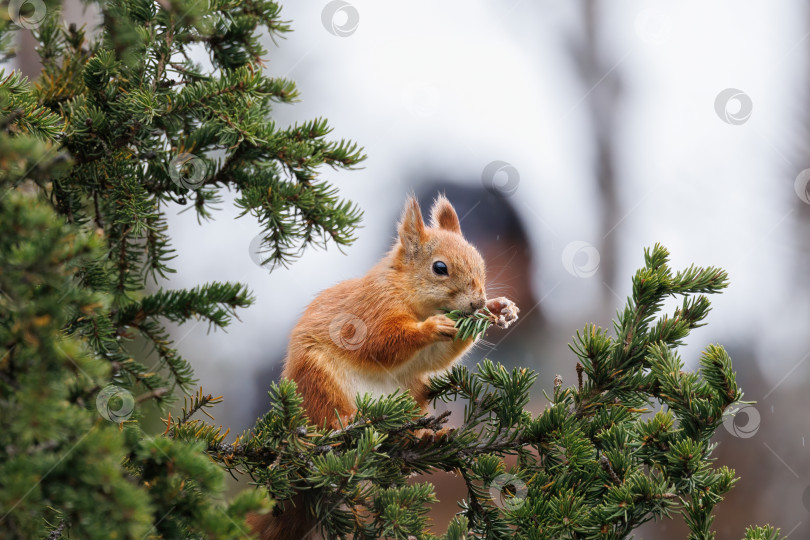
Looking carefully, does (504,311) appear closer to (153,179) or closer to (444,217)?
(444,217)

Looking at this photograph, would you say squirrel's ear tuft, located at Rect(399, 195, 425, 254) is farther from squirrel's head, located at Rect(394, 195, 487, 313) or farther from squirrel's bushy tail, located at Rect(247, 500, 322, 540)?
squirrel's bushy tail, located at Rect(247, 500, 322, 540)

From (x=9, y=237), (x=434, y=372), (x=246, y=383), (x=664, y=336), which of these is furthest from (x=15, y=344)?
(x=246, y=383)

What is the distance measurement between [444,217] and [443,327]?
0.32m

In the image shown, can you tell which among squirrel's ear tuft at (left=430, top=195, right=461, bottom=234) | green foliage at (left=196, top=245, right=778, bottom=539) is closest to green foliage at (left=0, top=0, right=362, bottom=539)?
green foliage at (left=196, top=245, right=778, bottom=539)

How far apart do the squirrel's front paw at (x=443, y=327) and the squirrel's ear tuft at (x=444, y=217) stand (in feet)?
0.89

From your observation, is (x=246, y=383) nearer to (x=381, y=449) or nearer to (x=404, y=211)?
(x=404, y=211)

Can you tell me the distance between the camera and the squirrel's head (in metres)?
1.09

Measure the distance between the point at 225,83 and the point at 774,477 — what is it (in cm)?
184

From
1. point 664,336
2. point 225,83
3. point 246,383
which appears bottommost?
point 246,383

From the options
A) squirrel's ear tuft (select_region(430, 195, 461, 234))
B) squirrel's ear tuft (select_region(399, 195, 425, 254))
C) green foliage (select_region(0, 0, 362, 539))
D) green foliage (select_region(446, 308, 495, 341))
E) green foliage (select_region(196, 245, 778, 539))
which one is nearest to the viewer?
green foliage (select_region(0, 0, 362, 539))

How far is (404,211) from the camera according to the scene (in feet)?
3.85

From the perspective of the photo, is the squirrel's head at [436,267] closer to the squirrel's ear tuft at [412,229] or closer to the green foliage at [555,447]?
the squirrel's ear tuft at [412,229]

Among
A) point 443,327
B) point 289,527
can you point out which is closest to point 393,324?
point 443,327

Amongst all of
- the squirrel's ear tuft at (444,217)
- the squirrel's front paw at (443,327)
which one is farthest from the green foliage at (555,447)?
the squirrel's ear tuft at (444,217)
